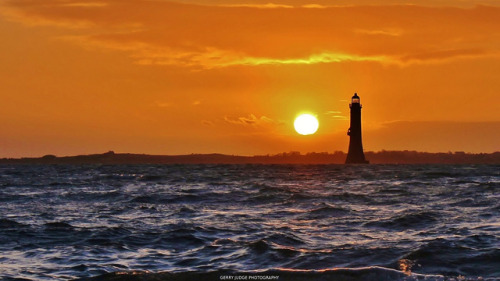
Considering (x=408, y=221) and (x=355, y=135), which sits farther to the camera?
(x=355, y=135)

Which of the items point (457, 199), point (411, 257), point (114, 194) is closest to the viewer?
point (411, 257)

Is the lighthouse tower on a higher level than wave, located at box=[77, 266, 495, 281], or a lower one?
higher

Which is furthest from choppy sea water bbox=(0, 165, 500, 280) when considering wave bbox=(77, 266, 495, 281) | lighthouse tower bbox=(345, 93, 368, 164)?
lighthouse tower bbox=(345, 93, 368, 164)

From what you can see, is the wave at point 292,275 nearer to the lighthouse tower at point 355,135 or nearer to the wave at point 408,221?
the wave at point 408,221

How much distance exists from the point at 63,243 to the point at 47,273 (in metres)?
4.21

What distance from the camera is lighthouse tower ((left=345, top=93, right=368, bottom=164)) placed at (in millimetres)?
93000

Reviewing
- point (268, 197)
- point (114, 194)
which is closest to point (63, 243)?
point (268, 197)

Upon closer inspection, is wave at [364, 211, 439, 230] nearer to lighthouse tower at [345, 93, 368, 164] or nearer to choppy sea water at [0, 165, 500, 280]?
choppy sea water at [0, 165, 500, 280]

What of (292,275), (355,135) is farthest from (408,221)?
(355,135)

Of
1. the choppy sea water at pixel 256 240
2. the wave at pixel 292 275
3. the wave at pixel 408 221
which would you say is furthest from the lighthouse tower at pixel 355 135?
the wave at pixel 292 275

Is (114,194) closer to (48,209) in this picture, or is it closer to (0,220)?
(48,209)

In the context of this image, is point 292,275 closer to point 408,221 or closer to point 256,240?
point 256,240

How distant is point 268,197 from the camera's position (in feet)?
115

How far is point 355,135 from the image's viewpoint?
3821 inches
